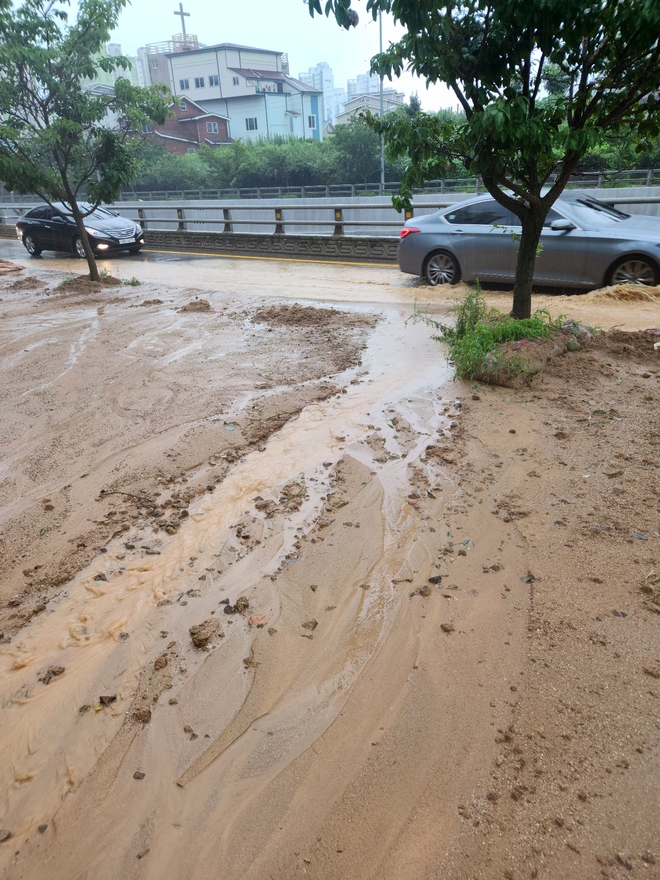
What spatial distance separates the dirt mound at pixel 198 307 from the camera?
1028cm

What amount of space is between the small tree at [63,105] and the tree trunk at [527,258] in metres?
9.23

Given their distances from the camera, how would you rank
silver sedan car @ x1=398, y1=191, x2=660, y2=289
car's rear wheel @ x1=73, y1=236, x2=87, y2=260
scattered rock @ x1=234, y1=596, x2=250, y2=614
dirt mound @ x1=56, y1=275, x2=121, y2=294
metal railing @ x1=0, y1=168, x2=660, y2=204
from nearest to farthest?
1. scattered rock @ x1=234, y1=596, x2=250, y2=614
2. silver sedan car @ x1=398, y1=191, x2=660, y2=289
3. dirt mound @ x1=56, y1=275, x2=121, y2=294
4. car's rear wheel @ x1=73, y1=236, x2=87, y2=260
5. metal railing @ x1=0, y1=168, x2=660, y2=204

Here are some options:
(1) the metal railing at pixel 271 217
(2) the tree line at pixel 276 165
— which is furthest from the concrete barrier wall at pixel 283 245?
(2) the tree line at pixel 276 165

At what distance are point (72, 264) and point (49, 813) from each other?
60.9ft

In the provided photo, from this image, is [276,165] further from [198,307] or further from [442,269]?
[198,307]

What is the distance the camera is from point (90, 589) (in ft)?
11.0

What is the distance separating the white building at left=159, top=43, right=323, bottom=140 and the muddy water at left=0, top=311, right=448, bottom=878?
6286 cm

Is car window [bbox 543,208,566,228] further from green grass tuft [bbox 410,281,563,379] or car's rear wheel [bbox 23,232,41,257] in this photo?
car's rear wheel [bbox 23,232,41,257]

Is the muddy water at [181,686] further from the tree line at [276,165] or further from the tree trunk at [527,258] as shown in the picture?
the tree line at [276,165]

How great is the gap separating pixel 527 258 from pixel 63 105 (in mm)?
10262

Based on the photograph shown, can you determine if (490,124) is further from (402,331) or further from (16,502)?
(16,502)

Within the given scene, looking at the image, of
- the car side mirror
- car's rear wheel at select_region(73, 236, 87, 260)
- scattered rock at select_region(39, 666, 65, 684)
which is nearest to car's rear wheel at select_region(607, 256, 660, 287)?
the car side mirror

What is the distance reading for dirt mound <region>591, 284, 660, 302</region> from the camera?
8.84 metres

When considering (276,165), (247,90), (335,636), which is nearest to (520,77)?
(335,636)
